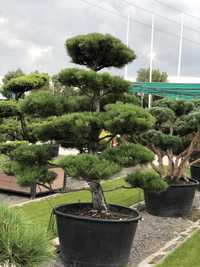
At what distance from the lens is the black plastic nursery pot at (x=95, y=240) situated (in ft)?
13.2

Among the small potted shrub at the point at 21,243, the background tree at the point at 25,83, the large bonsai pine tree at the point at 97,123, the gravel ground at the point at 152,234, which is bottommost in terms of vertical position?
the gravel ground at the point at 152,234

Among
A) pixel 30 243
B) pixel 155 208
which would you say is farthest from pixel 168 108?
pixel 30 243

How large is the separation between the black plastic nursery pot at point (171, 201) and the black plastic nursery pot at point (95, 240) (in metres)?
2.27

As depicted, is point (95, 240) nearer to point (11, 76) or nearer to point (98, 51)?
point (98, 51)

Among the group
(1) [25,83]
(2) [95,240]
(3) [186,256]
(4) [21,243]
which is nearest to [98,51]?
(2) [95,240]

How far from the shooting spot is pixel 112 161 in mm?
3977

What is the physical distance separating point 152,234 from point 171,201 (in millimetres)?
979

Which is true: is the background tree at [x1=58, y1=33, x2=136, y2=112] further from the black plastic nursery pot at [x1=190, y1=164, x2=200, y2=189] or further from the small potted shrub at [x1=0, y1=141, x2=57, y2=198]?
the black plastic nursery pot at [x1=190, y1=164, x2=200, y2=189]

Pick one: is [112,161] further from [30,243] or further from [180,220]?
[180,220]

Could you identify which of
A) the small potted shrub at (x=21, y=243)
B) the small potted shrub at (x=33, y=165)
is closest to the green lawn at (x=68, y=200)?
the small potted shrub at (x=33, y=165)

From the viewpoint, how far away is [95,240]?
4.02 metres

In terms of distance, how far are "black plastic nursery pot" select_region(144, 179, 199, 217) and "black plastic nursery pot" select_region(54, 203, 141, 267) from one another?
2.27 meters

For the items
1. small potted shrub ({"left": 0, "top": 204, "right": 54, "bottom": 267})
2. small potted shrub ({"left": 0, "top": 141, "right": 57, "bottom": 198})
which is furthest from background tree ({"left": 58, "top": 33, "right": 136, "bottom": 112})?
small potted shrub ({"left": 0, "top": 204, "right": 54, "bottom": 267})

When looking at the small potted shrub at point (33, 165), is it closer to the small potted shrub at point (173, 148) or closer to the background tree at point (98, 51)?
the background tree at point (98, 51)
